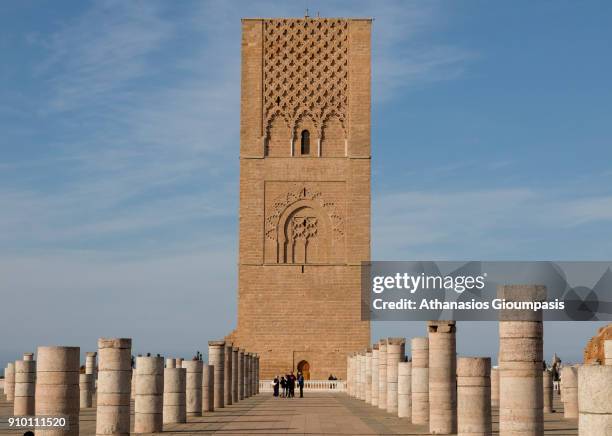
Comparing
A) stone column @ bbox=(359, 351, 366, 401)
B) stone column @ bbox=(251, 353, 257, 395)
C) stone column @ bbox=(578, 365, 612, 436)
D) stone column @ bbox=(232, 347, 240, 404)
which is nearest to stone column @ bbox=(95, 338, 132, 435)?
stone column @ bbox=(578, 365, 612, 436)

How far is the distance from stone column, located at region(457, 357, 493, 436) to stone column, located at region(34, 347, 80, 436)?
5.33 meters

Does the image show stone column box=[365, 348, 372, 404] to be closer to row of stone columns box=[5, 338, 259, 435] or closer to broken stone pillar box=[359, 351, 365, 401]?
broken stone pillar box=[359, 351, 365, 401]

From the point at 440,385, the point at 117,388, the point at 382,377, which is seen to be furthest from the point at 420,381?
the point at 117,388

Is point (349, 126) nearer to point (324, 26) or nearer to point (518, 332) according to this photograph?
point (324, 26)

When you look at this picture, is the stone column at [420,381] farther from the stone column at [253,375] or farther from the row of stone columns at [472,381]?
the stone column at [253,375]

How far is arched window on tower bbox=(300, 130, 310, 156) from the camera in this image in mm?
44250

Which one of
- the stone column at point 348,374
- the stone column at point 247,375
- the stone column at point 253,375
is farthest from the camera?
the stone column at point 348,374

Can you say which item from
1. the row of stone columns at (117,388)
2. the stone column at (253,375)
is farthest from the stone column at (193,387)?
the stone column at (253,375)

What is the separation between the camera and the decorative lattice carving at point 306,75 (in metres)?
44.4

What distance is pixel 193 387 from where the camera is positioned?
22.8 metres

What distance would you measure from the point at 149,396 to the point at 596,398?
9.65 metres

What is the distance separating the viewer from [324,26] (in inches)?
1763

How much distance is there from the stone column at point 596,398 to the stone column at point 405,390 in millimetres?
11951

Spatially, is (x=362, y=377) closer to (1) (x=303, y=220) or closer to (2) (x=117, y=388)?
(1) (x=303, y=220)
